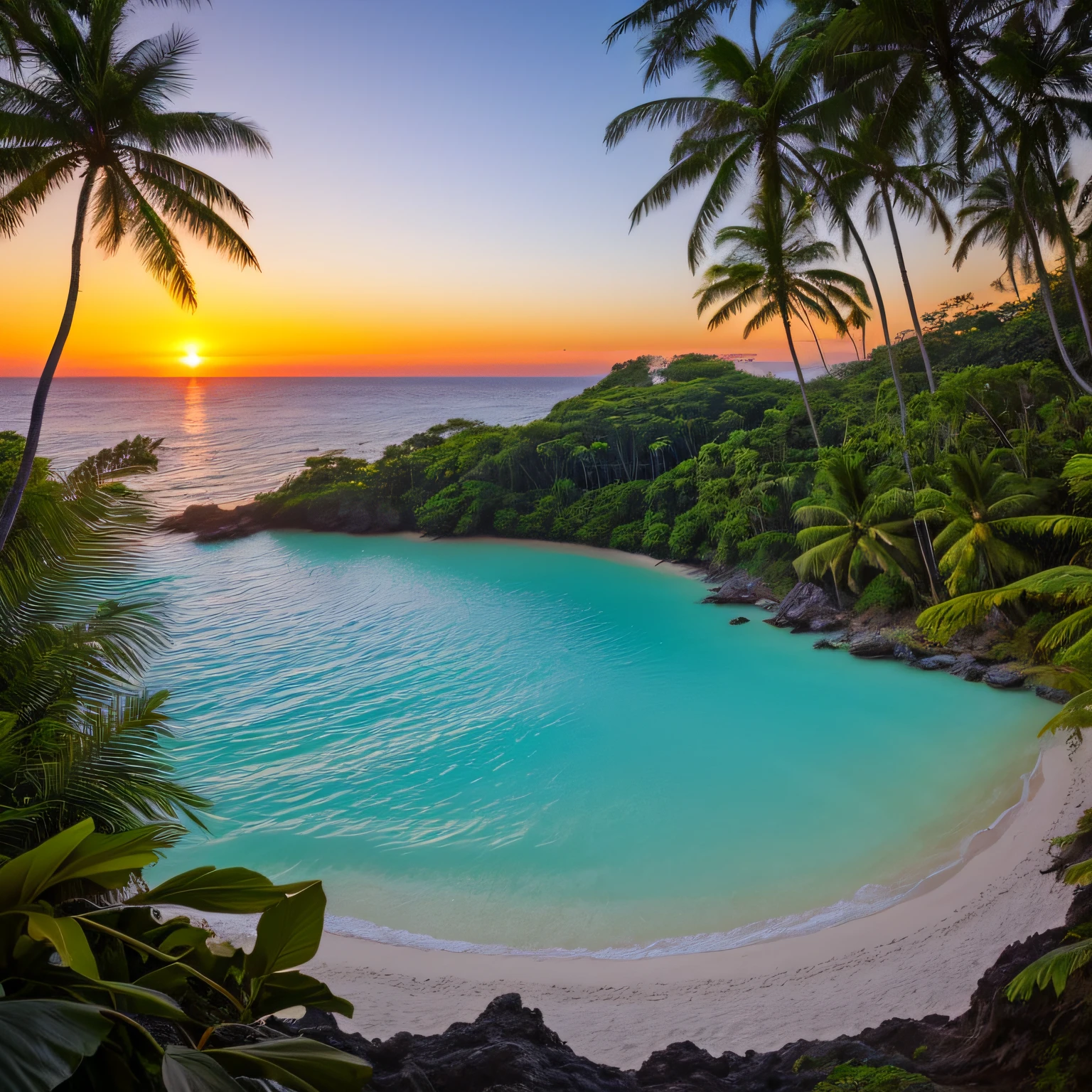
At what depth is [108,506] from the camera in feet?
8.55

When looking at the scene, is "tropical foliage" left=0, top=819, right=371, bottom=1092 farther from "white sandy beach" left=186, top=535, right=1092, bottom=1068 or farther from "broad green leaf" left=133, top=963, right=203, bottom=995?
"white sandy beach" left=186, top=535, right=1092, bottom=1068

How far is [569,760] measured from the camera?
32.4 feet

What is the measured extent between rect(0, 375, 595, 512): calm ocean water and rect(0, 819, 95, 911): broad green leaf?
1668cm

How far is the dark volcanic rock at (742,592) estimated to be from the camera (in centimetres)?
1634

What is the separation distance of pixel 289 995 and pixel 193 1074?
55cm

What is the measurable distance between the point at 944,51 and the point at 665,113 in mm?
5187

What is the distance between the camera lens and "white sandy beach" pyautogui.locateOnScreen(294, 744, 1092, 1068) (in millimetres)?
4930

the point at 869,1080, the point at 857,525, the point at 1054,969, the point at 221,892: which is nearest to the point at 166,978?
the point at 221,892

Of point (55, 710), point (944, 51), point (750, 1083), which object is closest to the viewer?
point (55, 710)

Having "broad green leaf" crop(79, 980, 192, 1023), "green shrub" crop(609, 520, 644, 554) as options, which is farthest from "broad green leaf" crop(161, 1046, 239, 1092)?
"green shrub" crop(609, 520, 644, 554)

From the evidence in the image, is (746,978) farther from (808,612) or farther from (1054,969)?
(808,612)

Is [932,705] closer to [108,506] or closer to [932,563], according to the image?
[932,563]

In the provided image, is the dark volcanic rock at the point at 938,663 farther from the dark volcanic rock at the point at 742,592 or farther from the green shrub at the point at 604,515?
the green shrub at the point at 604,515

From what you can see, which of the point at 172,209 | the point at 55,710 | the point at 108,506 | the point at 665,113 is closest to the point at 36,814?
the point at 55,710
